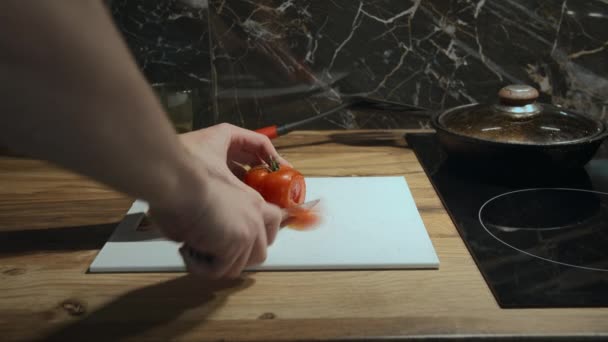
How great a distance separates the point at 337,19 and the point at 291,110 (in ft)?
0.75

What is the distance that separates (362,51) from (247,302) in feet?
2.50

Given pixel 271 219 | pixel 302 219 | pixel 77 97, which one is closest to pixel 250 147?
pixel 302 219

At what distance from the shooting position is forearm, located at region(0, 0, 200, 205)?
35cm

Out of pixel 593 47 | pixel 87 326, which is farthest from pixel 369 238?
pixel 593 47

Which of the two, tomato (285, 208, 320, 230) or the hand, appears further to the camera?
tomato (285, 208, 320, 230)

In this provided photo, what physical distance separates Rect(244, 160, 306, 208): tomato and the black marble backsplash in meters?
0.37

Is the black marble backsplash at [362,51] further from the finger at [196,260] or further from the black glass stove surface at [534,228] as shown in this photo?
the finger at [196,260]

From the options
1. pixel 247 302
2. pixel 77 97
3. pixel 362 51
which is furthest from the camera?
pixel 362 51

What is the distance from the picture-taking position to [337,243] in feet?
2.49

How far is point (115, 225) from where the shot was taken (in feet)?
2.76

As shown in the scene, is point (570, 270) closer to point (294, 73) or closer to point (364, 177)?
point (364, 177)

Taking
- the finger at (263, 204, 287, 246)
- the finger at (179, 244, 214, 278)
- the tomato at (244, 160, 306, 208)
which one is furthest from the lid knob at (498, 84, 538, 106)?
the finger at (179, 244, 214, 278)

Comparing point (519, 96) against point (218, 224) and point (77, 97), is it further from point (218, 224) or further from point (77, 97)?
point (77, 97)

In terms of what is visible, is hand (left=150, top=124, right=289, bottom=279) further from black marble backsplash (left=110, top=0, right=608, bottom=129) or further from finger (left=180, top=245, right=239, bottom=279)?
black marble backsplash (left=110, top=0, right=608, bottom=129)
